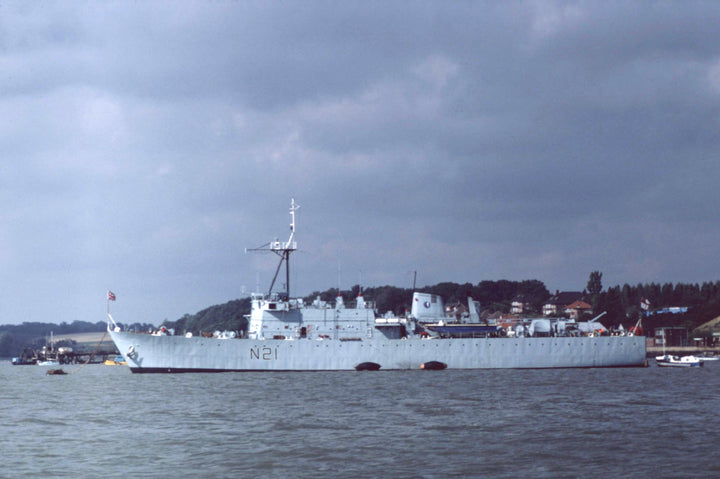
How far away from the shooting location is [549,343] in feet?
205

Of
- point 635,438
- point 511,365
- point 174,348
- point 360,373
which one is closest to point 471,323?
point 511,365

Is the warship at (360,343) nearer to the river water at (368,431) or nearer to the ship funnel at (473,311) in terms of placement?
the ship funnel at (473,311)

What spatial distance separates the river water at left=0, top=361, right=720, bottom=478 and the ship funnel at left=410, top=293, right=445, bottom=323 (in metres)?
19.9

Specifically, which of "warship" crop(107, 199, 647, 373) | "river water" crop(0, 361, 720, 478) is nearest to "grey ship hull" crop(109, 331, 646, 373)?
"warship" crop(107, 199, 647, 373)

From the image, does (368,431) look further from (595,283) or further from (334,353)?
(595,283)

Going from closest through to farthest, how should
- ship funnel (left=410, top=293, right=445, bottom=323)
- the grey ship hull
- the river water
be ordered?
the river water, the grey ship hull, ship funnel (left=410, top=293, right=445, bottom=323)

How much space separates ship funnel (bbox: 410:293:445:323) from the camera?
65.0 metres

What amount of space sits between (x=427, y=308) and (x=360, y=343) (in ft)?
27.5

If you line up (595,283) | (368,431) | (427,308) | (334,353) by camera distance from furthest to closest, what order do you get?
1. (595,283)
2. (427,308)
3. (334,353)
4. (368,431)

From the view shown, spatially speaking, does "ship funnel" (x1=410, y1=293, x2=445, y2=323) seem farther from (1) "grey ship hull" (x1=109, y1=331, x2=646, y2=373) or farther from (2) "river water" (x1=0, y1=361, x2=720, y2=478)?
(2) "river water" (x1=0, y1=361, x2=720, y2=478)

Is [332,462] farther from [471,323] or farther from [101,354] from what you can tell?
[101,354]

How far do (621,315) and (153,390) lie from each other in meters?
114

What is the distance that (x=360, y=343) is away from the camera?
59.8 meters

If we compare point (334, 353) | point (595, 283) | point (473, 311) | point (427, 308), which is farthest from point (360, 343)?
point (595, 283)
